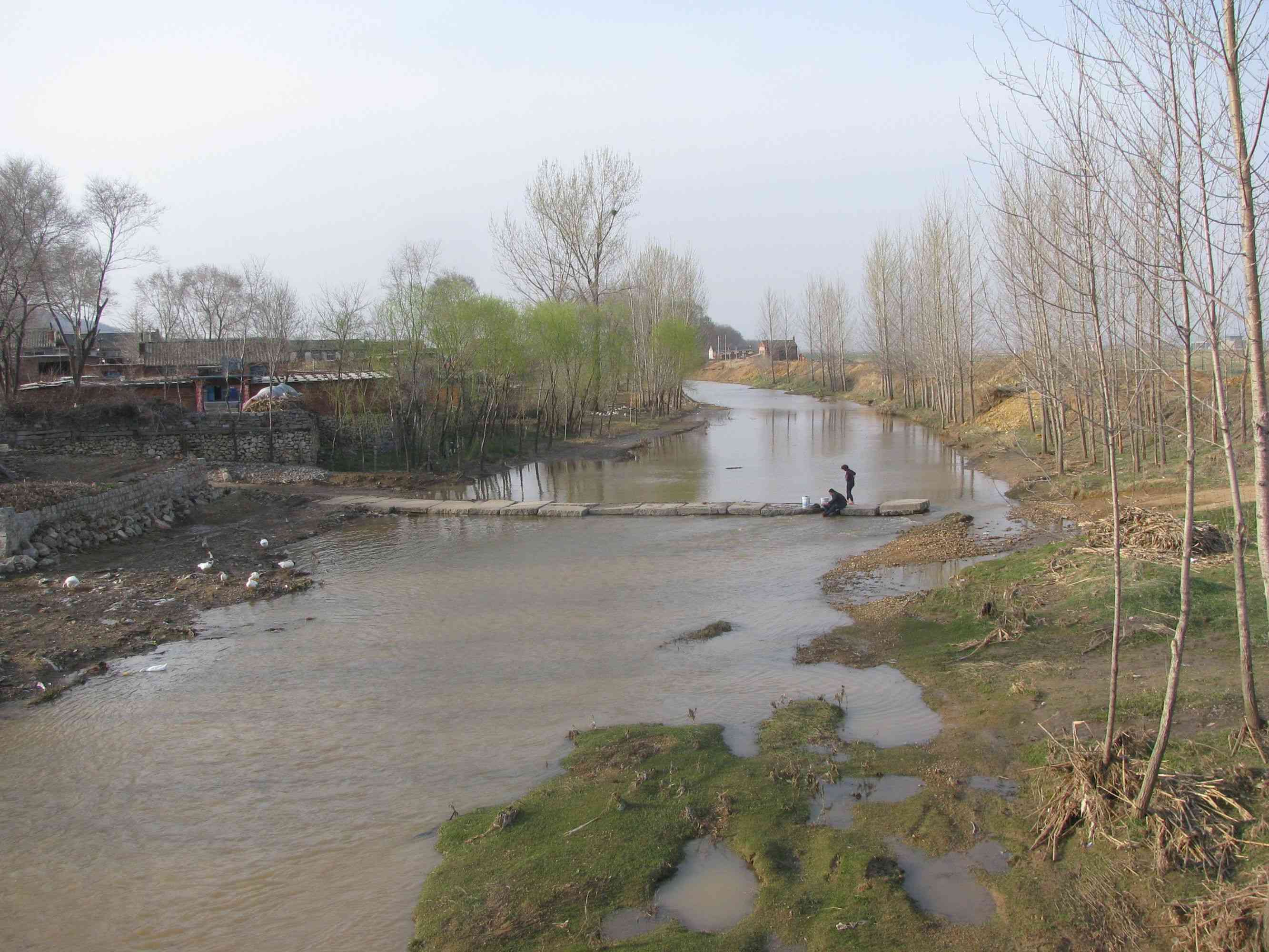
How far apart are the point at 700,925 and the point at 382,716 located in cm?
417

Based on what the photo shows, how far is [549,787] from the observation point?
6039 mm

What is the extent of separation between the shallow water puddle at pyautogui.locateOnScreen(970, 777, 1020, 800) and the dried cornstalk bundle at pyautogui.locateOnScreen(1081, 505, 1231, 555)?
4772 mm

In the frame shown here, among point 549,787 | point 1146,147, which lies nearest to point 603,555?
point 549,787

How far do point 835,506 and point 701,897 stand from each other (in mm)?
13069

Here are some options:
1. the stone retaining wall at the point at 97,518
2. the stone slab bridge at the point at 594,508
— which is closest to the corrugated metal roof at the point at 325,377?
the stone slab bridge at the point at 594,508

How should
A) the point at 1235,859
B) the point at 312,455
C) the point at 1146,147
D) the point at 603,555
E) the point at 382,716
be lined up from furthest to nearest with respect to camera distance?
the point at 312,455, the point at 603,555, the point at 382,716, the point at 1146,147, the point at 1235,859

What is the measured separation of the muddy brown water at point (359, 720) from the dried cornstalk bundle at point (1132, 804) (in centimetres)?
174

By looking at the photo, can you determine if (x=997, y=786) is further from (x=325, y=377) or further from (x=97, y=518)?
(x=325, y=377)

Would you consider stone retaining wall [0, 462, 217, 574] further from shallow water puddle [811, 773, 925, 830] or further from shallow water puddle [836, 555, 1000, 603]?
shallow water puddle [811, 773, 925, 830]

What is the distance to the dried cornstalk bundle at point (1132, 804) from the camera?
4246 mm

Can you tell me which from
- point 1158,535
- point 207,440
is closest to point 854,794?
point 1158,535

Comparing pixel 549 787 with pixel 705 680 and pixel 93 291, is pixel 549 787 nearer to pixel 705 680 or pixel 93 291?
pixel 705 680

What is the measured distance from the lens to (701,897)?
4793mm

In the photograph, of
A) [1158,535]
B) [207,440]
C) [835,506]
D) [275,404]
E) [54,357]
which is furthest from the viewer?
[54,357]
